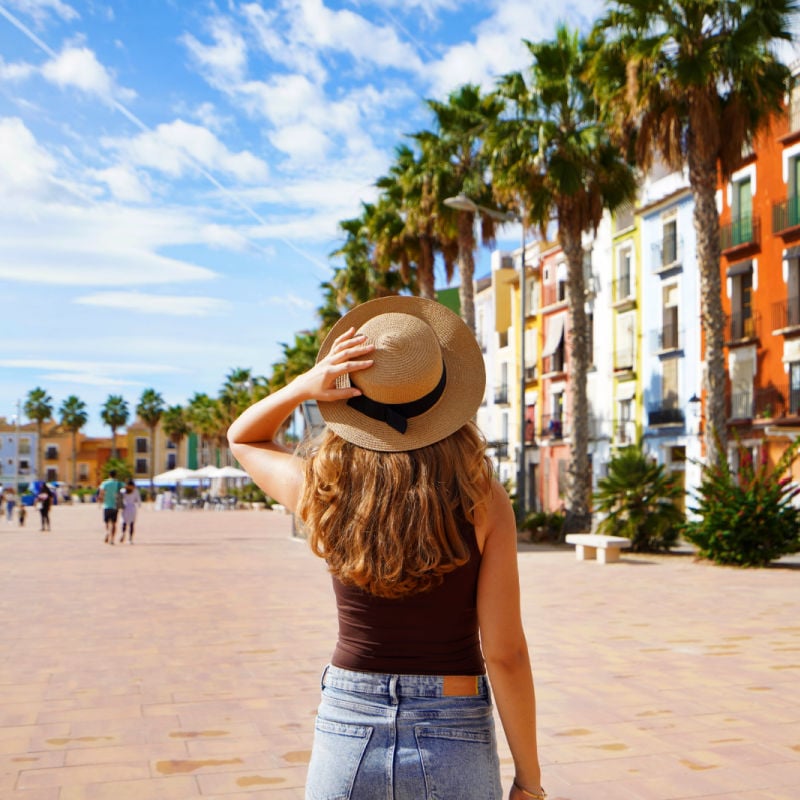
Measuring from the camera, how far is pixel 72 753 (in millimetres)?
5445

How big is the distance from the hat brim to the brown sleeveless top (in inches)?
8.8

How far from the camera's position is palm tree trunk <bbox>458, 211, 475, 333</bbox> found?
2942 cm

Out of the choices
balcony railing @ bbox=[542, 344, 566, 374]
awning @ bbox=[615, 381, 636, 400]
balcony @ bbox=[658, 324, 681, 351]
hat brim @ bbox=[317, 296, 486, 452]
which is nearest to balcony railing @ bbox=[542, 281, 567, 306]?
balcony railing @ bbox=[542, 344, 566, 374]

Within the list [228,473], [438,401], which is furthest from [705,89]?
[228,473]

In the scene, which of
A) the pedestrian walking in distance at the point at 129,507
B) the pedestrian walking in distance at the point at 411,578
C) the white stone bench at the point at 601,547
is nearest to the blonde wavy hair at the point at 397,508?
the pedestrian walking in distance at the point at 411,578

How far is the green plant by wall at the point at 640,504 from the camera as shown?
20.1m

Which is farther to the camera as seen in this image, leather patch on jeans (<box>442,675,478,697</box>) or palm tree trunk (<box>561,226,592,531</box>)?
palm tree trunk (<box>561,226,592,531</box>)

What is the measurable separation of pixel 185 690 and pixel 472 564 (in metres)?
5.47

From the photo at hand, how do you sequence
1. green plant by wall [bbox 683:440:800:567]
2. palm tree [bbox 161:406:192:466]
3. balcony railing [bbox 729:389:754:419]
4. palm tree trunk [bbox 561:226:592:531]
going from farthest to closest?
1. palm tree [bbox 161:406:192:466]
2. balcony railing [bbox 729:389:754:419]
3. palm tree trunk [bbox 561:226:592:531]
4. green plant by wall [bbox 683:440:800:567]

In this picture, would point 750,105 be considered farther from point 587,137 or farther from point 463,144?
point 463,144

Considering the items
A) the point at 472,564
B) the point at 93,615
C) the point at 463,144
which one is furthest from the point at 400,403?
the point at 463,144

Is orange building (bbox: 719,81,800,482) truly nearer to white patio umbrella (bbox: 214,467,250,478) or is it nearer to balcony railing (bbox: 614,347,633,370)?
balcony railing (bbox: 614,347,633,370)

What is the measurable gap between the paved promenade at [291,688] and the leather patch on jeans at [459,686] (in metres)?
3.02

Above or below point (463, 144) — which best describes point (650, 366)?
below
